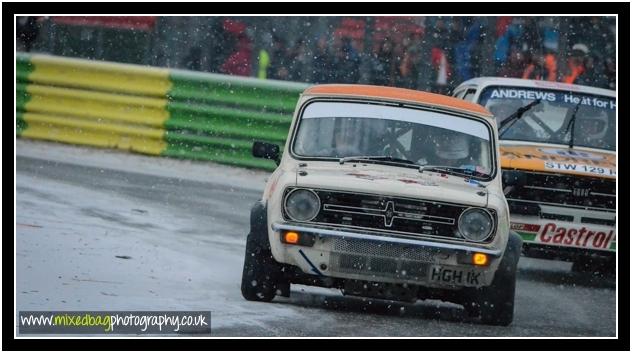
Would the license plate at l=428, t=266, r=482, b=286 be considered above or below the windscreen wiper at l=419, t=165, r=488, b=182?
below

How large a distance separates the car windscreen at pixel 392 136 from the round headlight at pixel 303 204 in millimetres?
853

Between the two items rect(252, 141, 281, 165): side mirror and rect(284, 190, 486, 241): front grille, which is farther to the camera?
rect(252, 141, 281, 165): side mirror

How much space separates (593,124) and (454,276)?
424 cm

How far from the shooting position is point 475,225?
28.5 feet

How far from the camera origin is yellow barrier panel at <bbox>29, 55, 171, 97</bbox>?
57.6 feet

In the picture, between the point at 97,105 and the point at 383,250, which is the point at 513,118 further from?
the point at 97,105

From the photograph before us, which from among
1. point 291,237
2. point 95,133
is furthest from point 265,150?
point 95,133

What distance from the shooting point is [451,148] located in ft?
31.7

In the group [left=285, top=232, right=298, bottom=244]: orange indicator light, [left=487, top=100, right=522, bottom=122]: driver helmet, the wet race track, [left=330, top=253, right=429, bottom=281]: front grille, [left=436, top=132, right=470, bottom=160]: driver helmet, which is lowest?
the wet race track

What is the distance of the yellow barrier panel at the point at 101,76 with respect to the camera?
17.6 m

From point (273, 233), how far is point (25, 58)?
10.0m

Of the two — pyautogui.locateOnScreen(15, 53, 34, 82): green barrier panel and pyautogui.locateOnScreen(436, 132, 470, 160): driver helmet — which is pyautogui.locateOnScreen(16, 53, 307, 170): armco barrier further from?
pyautogui.locateOnScreen(436, 132, 470, 160): driver helmet

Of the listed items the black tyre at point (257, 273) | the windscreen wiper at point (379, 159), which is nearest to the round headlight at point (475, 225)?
the windscreen wiper at point (379, 159)

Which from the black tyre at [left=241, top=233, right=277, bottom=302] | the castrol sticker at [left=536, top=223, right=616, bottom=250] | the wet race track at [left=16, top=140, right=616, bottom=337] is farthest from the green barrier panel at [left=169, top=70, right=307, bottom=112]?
the black tyre at [left=241, top=233, right=277, bottom=302]
